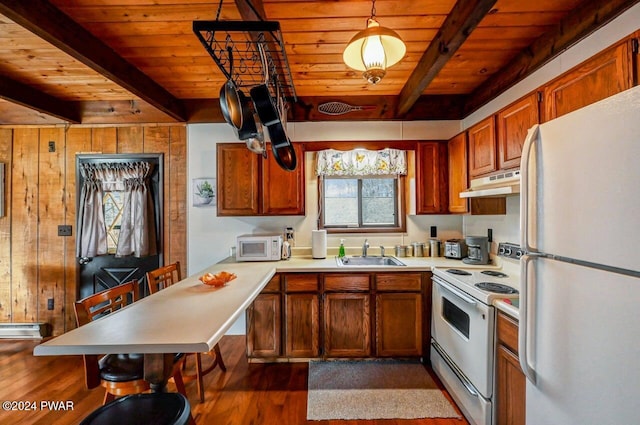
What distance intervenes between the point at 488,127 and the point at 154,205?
3308mm

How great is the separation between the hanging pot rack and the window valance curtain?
0.76 metres

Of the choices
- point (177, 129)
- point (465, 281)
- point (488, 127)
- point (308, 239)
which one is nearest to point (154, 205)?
point (177, 129)

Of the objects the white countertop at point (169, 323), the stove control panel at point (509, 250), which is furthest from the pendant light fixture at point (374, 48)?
the stove control panel at point (509, 250)

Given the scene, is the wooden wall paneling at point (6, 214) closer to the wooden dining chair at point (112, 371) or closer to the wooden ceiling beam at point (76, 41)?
the wooden ceiling beam at point (76, 41)

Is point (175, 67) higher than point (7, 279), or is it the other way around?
point (175, 67)

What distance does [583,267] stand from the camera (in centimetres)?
95

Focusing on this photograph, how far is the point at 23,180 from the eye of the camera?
305 cm

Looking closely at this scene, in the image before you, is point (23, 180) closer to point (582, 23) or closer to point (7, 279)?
point (7, 279)

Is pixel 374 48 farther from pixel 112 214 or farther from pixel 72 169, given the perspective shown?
pixel 72 169

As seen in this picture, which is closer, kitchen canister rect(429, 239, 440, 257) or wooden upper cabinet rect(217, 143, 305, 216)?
wooden upper cabinet rect(217, 143, 305, 216)

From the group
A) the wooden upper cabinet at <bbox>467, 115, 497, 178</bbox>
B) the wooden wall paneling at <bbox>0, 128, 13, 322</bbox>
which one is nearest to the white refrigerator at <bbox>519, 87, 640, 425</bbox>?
the wooden upper cabinet at <bbox>467, 115, 497, 178</bbox>

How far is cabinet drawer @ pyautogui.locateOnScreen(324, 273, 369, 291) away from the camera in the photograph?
248cm

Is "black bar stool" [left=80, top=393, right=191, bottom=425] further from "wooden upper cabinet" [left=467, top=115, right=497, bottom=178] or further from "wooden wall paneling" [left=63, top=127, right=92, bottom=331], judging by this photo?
"wooden wall paneling" [left=63, top=127, right=92, bottom=331]

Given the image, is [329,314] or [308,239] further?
[308,239]
